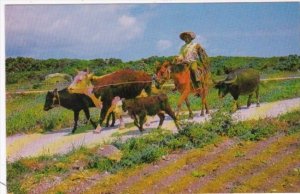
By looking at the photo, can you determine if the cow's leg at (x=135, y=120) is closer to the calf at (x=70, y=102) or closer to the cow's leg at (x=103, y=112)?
the cow's leg at (x=103, y=112)

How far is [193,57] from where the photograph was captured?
1002cm

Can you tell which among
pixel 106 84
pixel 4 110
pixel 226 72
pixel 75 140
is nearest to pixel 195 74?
pixel 226 72

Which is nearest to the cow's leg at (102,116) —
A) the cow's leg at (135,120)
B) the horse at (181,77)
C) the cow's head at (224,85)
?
the cow's leg at (135,120)

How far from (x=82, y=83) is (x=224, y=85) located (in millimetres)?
2003

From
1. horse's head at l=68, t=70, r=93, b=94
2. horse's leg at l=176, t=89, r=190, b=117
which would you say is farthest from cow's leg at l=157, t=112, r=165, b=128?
horse's head at l=68, t=70, r=93, b=94

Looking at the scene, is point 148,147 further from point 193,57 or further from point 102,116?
point 193,57

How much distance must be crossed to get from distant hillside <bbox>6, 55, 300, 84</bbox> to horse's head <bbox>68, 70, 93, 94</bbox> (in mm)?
88

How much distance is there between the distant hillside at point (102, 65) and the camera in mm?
9539

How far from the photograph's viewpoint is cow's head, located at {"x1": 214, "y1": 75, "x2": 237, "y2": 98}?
33.8 feet

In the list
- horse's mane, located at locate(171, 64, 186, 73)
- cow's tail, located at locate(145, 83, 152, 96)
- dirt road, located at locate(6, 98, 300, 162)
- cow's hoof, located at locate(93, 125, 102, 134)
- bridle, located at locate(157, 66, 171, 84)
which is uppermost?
horse's mane, located at locate(171, 64, 186, 73)

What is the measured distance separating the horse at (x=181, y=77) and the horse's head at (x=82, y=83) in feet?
3.05

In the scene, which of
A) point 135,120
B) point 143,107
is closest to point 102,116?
point 135,120

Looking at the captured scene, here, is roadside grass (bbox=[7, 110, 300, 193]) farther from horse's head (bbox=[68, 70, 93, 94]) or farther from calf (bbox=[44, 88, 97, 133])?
horse's head (bbox=[68, 70, 93, 94])

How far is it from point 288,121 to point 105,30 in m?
2.87
